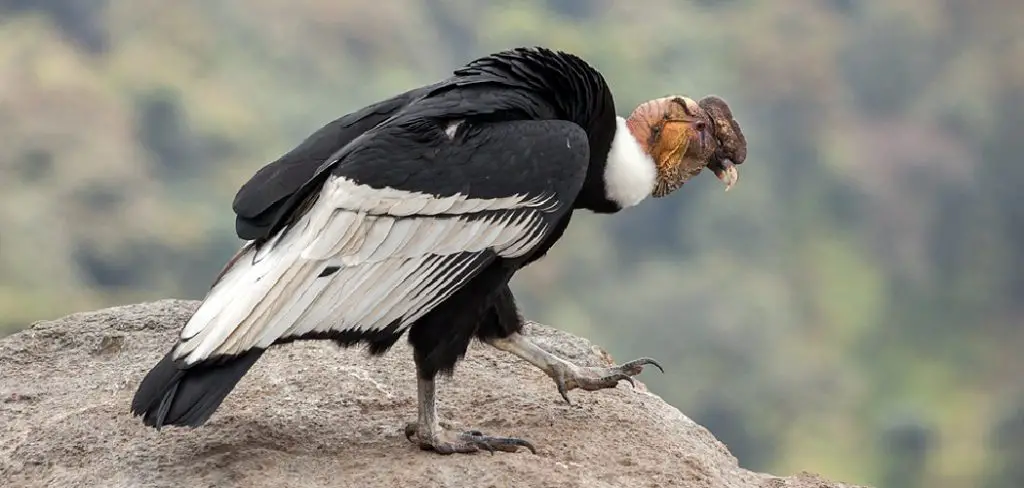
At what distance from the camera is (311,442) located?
5219 millimetres

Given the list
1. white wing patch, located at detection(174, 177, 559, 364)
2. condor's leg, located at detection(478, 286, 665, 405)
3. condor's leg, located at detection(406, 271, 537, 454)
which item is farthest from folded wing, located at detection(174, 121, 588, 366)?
condor's leg, located at detection(478, 286, 665, 405)

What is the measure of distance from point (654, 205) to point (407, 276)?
11873 millimetres

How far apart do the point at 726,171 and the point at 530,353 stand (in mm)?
1241

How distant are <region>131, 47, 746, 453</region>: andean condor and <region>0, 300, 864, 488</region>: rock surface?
0.28 metres

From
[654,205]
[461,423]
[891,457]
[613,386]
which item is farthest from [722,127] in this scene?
[654,205]

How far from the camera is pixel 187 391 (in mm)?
4559

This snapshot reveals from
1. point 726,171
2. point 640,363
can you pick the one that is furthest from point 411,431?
point 726,171

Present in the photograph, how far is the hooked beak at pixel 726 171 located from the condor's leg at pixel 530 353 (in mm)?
1023

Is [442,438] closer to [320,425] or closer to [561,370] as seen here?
[320,425]

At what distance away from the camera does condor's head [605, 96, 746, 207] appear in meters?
5.55

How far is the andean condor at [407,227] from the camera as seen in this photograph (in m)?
4.64

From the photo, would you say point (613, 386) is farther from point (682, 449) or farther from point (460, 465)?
point (460, 465)

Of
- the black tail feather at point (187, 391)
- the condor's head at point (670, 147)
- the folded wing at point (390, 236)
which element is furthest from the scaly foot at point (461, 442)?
the condor's head at point (670, 147)

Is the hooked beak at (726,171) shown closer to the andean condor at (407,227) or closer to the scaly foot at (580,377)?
the andean condor at (407,227)
